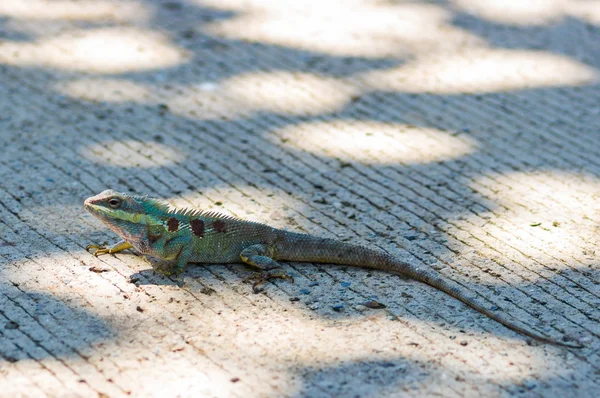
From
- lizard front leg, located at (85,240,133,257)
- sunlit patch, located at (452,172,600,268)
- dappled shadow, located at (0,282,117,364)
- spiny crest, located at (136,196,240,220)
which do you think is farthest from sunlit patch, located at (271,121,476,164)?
dappled shadow, located at (0,282,117,364)

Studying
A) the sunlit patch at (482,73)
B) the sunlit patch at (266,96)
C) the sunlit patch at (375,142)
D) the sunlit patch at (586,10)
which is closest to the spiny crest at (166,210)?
the sunlit patch at (375,142)

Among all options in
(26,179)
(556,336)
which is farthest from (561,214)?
(26,179)

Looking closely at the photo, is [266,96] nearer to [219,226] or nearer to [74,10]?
[219,226]

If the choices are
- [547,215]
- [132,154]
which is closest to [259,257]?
[132,154]

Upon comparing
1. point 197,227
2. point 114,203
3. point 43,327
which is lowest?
point 43,327

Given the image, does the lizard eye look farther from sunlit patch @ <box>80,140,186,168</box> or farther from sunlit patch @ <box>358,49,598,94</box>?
sunlit patch @ <box>358,49,598,94</box>

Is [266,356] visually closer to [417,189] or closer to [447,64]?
[417,189]
